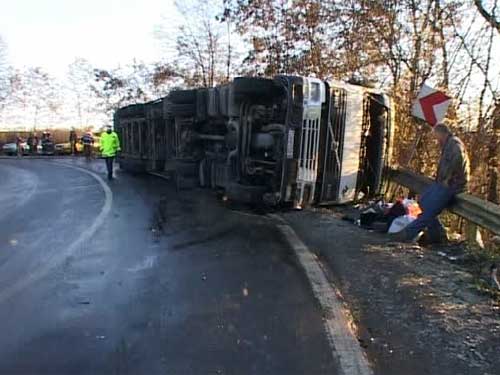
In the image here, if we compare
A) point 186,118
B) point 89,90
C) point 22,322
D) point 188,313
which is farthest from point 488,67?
point 89,90

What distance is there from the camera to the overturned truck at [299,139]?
8484mm

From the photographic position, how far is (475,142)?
11703 millimetres

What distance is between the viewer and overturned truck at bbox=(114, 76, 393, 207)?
848 centimetres

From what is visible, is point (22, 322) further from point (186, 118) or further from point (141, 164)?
point (141, 164)

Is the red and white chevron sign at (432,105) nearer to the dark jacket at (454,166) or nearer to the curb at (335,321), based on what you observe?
the dark jacket at (454,166)

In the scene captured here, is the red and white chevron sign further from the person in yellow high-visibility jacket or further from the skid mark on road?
the person in yellow high-visibility jacket

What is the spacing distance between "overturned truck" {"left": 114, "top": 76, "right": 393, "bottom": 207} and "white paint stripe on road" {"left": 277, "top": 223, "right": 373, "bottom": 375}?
105 inches

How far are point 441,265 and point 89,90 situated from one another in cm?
4074

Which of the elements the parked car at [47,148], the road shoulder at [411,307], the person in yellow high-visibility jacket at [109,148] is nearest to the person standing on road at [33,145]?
the parked car at [47,148]

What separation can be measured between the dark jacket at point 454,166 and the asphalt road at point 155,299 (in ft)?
7.63

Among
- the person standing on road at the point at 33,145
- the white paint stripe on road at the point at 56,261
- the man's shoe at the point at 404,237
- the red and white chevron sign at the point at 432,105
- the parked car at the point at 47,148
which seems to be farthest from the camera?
the person standing on road at the point at 33,145

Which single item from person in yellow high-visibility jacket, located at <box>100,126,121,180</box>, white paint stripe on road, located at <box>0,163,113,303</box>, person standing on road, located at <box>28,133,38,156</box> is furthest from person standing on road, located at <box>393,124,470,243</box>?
person standing on road, located at <box>28,133,38,156</box>

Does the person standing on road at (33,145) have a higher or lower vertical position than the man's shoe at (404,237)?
lower

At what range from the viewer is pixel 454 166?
6.75m
